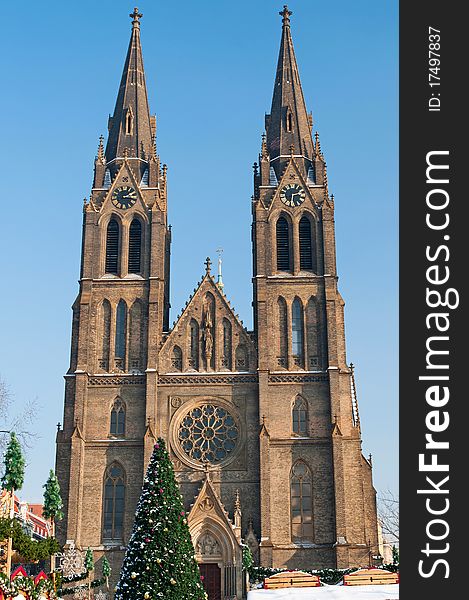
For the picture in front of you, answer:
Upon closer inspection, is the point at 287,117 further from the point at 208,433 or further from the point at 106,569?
the point at 106,569

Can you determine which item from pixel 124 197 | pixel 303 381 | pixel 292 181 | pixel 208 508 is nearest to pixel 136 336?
pixel 124 197

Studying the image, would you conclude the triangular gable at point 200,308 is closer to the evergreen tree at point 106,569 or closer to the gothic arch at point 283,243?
the gothic arch at point 283,243

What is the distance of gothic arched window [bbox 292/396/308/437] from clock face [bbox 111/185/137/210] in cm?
1663

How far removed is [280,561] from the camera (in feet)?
157

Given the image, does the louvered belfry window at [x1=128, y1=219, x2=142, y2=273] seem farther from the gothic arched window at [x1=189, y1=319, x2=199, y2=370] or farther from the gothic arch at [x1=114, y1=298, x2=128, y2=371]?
the gothic arched window at [x1=189, y1=319, x2=199, y2=370]

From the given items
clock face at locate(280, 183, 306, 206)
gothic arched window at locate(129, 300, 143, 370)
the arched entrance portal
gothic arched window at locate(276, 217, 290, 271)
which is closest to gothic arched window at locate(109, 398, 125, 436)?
gothic arched window at locate(129, 300, 143, 370)

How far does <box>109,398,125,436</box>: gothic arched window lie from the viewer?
51094 millimetres

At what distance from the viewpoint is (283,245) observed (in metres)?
55.1

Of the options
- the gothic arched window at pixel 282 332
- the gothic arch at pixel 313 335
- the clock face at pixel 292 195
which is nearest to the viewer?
the gothic arch at pixel 313 335

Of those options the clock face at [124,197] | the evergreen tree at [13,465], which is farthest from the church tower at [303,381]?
the evergreen tree at [13,465]

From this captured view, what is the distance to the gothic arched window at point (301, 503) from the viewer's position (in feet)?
160

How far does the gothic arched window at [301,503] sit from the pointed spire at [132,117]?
23.6m

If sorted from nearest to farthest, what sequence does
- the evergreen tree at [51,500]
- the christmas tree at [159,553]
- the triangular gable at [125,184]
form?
the christmas tree at [159,553] → the evergreen tree at [51,500] → the triangular gable at [125,184]

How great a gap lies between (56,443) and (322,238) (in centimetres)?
2037
